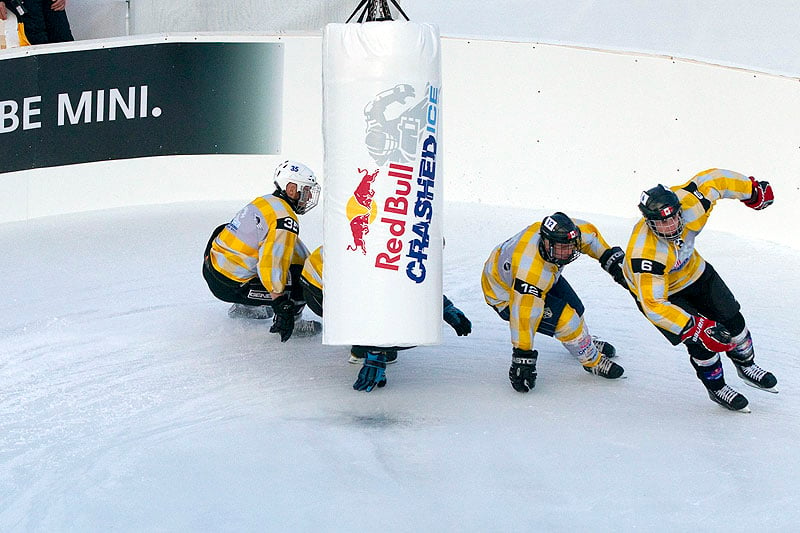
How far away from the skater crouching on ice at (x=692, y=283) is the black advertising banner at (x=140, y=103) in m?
4.95

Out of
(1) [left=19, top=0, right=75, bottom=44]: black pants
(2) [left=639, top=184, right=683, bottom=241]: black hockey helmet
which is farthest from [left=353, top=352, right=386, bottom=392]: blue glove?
(1) [left=19, top=0, right=75, bottom=44]: black pants

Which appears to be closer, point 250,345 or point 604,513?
point 604,513

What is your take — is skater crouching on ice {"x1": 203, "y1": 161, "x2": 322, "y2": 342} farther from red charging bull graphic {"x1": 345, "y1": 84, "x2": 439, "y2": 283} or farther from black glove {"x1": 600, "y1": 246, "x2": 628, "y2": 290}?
black glove {"x1": 600, "y1": 246, "x2": 628, "y2": 290}

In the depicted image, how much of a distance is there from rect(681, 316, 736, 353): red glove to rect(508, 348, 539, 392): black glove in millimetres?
748

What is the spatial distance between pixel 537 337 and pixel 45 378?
2691 millimetres

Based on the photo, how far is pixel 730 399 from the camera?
15.7 feet

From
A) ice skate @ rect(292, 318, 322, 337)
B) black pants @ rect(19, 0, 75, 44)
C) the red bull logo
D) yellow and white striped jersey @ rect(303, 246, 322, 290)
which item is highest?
black pants @ rect(19, 0, 75, 44)

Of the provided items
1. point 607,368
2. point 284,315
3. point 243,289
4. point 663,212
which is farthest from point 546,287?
point 243,289

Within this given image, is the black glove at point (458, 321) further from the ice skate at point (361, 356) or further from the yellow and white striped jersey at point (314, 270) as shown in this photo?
the yellow and white striped jersey at point (314, 270)

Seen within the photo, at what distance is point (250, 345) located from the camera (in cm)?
579

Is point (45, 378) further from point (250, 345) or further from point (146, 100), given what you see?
point (146, 100)

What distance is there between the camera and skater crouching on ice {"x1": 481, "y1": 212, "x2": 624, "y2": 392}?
4910mm

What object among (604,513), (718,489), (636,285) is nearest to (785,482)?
(718,489)

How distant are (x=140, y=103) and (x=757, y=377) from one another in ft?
18.6
